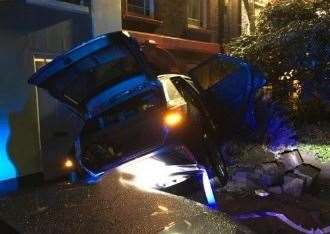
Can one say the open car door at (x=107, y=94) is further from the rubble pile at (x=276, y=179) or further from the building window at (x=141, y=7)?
the building window at (x=141, y=7)

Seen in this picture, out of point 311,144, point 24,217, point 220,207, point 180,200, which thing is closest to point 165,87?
point 220,207

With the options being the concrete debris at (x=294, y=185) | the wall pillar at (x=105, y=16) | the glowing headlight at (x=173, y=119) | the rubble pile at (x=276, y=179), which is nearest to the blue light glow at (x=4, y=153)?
the wall pillar at (x=105, y=16)

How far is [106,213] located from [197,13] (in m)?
13.4

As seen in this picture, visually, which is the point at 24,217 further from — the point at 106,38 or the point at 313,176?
the point at 313,176

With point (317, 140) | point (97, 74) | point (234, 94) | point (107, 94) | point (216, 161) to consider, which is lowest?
point (317, 140)

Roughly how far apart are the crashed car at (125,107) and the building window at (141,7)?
5636 mm

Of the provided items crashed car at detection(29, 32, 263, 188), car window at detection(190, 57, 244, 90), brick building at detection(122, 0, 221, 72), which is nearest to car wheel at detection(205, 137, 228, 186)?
crashed car at detection(29, 32, 263, 188)

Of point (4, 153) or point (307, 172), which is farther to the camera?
point (4, 153)

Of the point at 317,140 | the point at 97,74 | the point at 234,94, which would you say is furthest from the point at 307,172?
the point at 317,140

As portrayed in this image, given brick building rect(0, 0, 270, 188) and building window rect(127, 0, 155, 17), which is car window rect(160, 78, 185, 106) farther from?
building window rect(127, 0, 155, 17)

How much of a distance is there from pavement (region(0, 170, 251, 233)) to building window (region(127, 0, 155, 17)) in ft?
30.9

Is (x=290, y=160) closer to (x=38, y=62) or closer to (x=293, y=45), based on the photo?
(x=38, y=62)

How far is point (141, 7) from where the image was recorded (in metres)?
12.6

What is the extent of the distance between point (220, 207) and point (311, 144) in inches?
228
